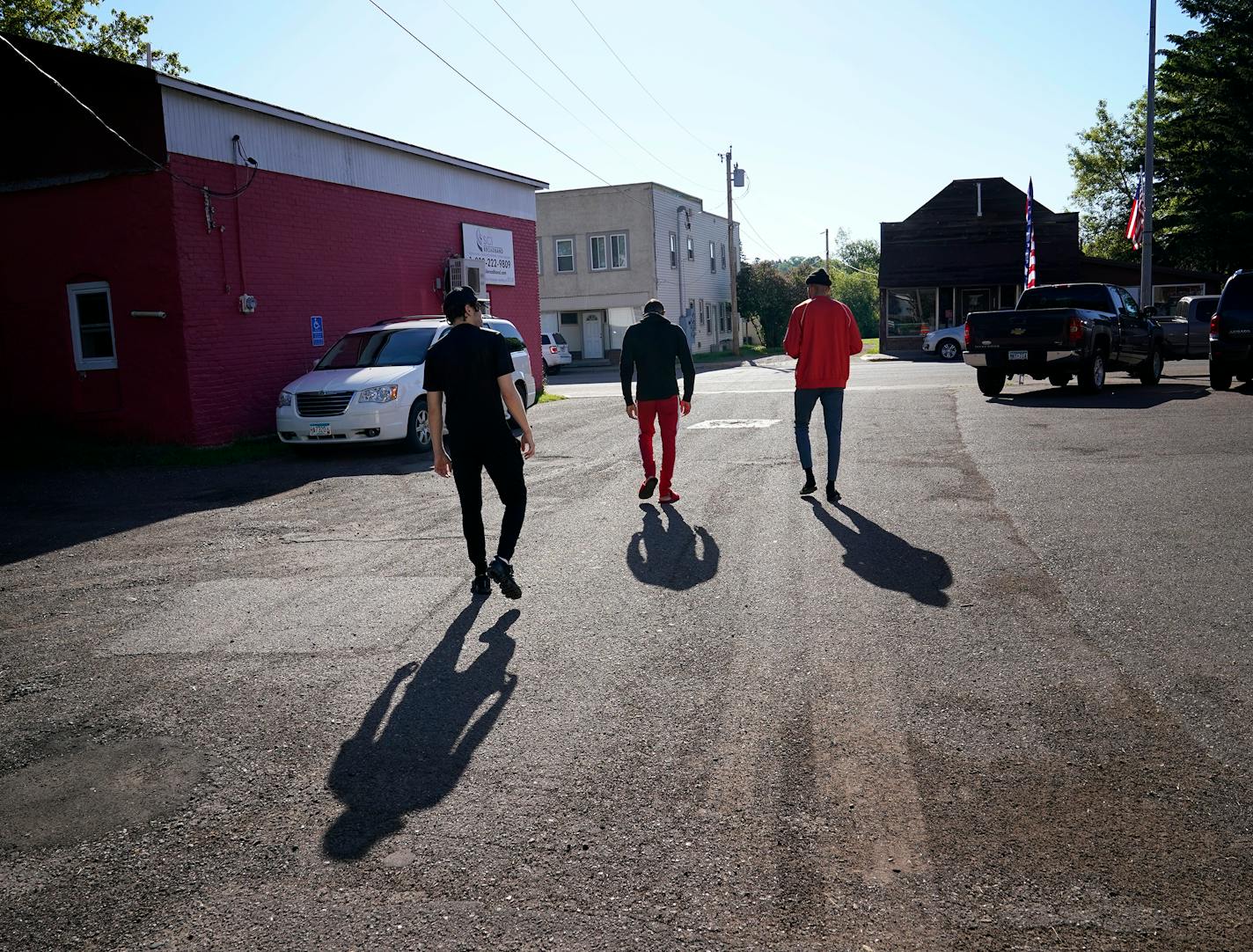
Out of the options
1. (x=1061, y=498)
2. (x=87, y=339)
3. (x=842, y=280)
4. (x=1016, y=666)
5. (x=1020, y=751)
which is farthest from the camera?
(x=842, y=280)

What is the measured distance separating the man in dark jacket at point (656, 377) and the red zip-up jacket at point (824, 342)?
1.05 metres

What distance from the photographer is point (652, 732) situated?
177 inches

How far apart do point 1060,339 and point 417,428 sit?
1101cm

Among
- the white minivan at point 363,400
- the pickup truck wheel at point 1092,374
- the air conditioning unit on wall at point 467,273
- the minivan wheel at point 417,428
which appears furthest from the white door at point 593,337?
the minivan wheel at point 417,428

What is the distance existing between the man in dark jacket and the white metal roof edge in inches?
360

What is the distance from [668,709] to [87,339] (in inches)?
586

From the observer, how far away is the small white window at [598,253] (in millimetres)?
48938

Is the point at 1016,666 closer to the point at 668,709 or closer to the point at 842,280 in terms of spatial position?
the point at 668,709

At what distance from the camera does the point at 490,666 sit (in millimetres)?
5500

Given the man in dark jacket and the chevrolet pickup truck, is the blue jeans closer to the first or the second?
the man in dark jacket

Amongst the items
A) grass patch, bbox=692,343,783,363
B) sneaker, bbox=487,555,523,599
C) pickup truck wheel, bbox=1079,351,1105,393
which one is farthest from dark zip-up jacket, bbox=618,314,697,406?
grass patch, bbox=692,343,783,363

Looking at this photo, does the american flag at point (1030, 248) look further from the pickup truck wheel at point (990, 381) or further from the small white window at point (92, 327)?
the small white window at point (92, 327)

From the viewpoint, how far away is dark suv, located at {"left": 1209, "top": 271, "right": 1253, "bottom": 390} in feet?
61.4

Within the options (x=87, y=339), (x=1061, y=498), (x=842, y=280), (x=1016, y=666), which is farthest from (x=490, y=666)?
(x=842, y=280)
